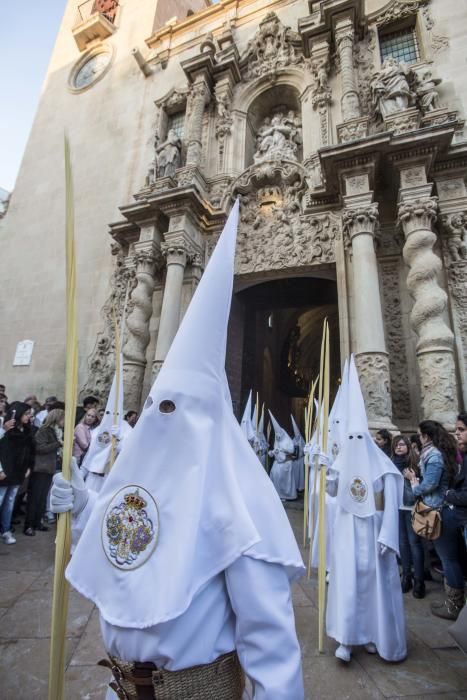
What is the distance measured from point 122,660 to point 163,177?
406 inches

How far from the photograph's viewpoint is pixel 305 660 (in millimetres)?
2543

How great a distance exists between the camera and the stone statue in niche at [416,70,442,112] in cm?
766

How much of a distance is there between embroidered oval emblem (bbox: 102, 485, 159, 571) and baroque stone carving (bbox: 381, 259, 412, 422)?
20.9 feet

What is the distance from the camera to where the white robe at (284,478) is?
8562 millimetres

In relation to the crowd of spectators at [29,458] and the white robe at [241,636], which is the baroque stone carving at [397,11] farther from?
the white robe at [241,636]

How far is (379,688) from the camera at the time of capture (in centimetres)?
229

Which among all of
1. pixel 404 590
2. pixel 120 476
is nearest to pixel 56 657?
pixel 120 476

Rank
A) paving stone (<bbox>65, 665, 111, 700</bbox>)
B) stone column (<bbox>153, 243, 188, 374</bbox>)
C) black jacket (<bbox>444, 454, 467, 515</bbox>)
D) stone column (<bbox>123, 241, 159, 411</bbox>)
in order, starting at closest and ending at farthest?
paving stone (<bbox>65, 665, 111, 700</bbox>) → black jacket (<bbox>444, 454, 467, 515</bbox>) → stone column (<bbox>153, 243, 188, 374</bbox>) → stone column (<bbox>123, 241, 159, 411</bbox>)

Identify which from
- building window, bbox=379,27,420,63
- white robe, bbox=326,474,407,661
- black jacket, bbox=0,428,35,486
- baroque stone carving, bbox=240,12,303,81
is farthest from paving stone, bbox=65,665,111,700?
baroque stone carving, bbox=240,12,303,81

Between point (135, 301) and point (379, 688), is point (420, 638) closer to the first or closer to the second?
point (379, 688)

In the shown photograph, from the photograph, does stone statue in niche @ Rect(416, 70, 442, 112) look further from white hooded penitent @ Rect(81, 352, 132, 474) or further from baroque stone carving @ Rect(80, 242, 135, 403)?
white hooded penitent @ Rect(81, 352, 132, 474)

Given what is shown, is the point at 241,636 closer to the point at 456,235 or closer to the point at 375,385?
the point at 375,385

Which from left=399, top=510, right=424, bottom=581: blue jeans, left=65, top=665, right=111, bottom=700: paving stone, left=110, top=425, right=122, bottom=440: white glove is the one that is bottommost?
left=65, top=665, right=111, bottom=700: paving stone

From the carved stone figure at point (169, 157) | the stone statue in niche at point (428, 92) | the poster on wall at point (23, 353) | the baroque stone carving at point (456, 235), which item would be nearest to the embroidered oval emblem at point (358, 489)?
the baroque stone carving at point (456, 235)
